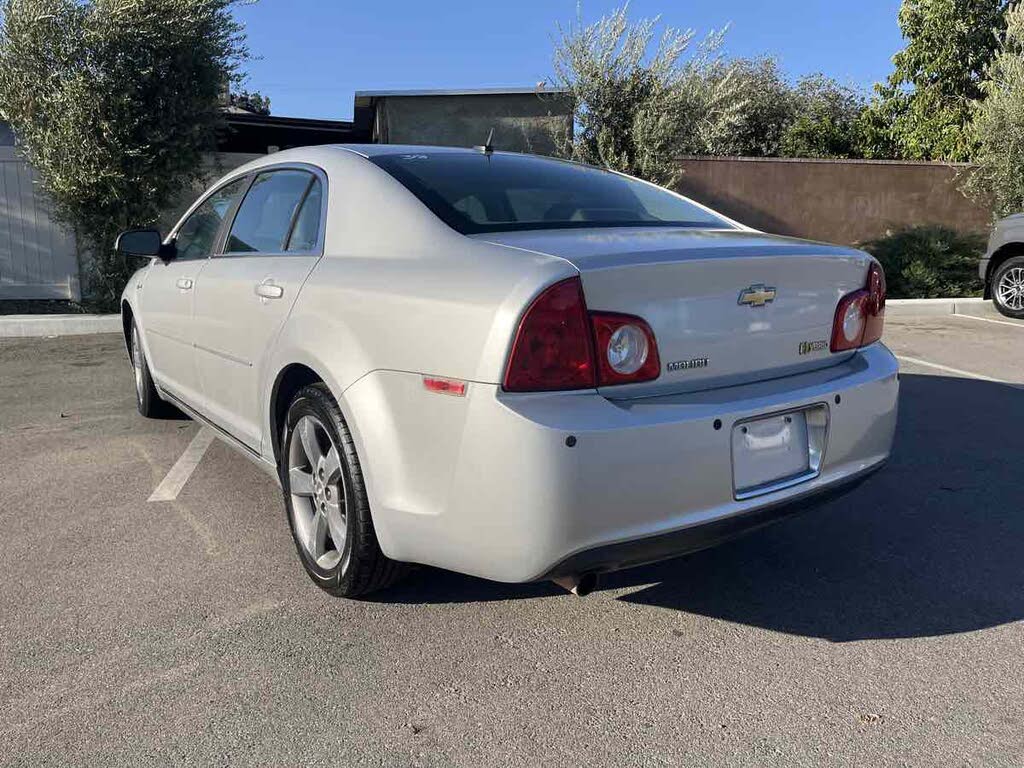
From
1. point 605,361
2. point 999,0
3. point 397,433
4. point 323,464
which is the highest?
point 999,0

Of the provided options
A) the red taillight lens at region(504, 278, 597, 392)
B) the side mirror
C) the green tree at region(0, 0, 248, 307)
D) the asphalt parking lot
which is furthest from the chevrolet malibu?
the green tree at region(0, 0, 248, 307)

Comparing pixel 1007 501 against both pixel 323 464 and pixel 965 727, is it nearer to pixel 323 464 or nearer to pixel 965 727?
pixel 965 727

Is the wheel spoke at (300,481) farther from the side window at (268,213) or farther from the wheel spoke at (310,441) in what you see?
the side window at (268,213)

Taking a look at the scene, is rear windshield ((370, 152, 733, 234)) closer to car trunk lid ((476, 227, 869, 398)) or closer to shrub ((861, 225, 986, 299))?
car trunk lid ((476, 227, 869, 398))

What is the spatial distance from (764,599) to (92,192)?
9.16m

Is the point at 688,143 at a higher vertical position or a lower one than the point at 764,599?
higher

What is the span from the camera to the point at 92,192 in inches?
377

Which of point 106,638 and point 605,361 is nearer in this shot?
point 605,361

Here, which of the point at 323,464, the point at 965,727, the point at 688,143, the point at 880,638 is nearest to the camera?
the point at 965,727

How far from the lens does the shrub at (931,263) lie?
476 inches

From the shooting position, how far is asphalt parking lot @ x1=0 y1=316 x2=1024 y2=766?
7.19ft

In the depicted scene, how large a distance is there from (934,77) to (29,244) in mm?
20145

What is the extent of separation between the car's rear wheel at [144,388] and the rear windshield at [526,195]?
9.03 ft

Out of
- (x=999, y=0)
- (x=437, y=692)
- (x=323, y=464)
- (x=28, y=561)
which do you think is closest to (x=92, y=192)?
(x=28, y=561)
